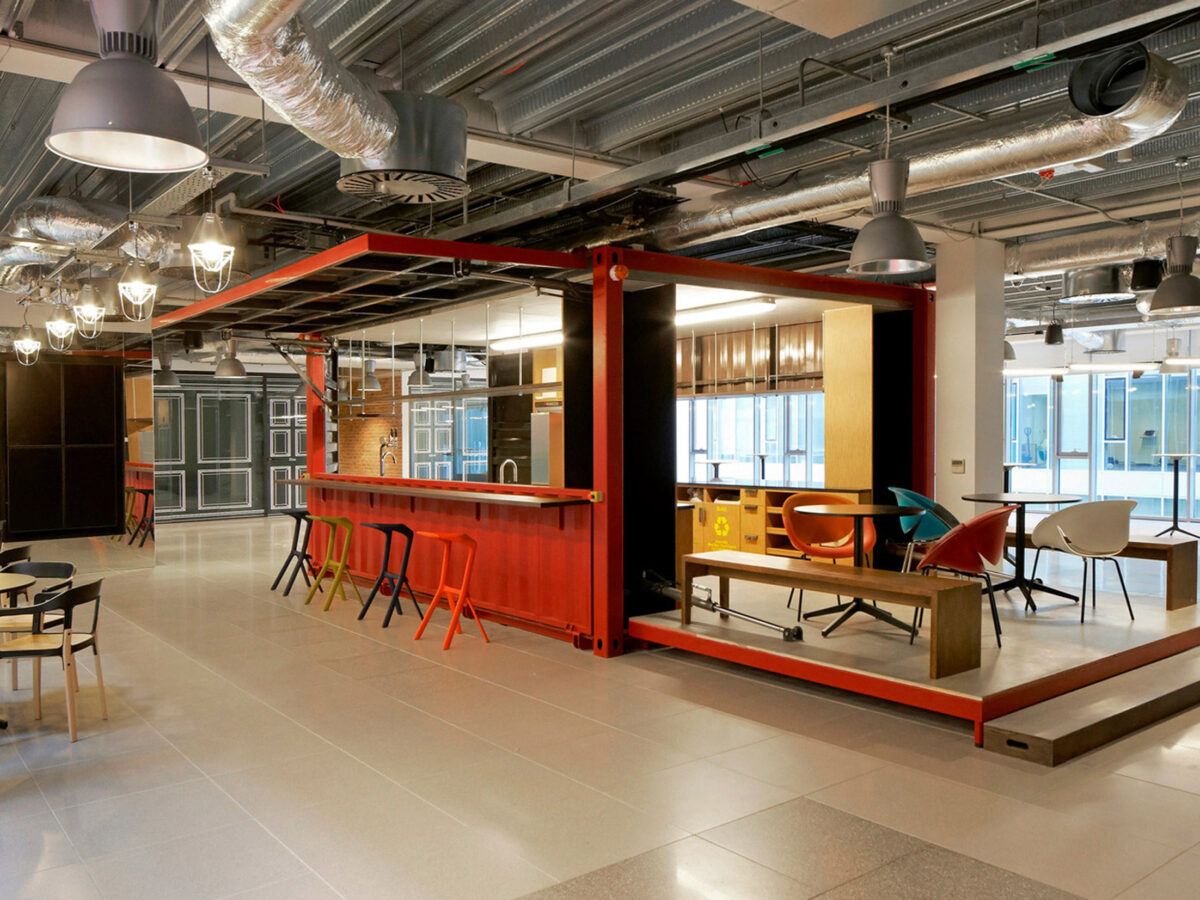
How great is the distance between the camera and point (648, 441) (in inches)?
267

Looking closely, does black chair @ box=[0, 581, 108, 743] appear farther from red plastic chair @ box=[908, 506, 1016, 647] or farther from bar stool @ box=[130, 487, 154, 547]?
bar stool @ box=[130, 487, 154, 547]

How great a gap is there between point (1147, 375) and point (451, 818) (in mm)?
16452

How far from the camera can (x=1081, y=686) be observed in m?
5.09

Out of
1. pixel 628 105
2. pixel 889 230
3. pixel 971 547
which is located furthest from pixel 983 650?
pixel 628 105

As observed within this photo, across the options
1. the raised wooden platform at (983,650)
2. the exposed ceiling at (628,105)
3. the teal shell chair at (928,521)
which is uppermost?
the exposed ceiling at (628,105)

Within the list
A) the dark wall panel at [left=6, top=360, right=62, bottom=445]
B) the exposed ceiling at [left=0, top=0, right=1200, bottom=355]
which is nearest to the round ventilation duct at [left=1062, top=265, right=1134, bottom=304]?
the exposed ceiling at [left=0, top=0, right=1200, bottom=355]

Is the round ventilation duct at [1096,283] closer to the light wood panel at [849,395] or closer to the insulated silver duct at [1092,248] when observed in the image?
the insulated silver duct at [1092,248]

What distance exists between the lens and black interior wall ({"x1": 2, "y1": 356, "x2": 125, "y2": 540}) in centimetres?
1138

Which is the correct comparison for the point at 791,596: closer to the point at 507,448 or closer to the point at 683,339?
the point at 507,448

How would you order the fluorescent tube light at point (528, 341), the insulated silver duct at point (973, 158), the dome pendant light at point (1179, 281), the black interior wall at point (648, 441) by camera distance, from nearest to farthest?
the insulated silver duct at point (973, 158) → the dome pendant light at point (1179, 281) → the black interior wall at point (648, 441) → the fluorescent tube light at point (528, 341)

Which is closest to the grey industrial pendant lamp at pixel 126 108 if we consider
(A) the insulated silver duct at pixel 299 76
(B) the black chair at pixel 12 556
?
(A) the insulated silver duct at pixel 299 76

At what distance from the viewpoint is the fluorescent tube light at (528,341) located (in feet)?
24.2

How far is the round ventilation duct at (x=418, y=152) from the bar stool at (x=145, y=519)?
26.8ft

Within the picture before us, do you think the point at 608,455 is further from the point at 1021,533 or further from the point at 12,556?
the point at 12,556
